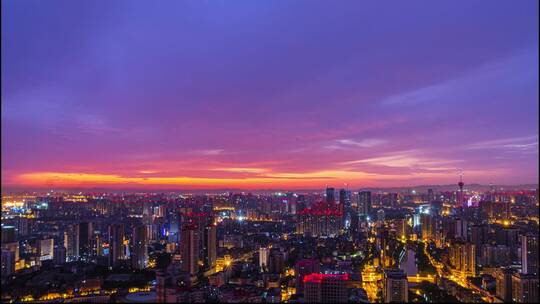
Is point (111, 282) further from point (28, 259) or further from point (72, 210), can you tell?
point (72, 210)

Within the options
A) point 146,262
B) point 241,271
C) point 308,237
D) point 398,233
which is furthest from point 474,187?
point 146,262

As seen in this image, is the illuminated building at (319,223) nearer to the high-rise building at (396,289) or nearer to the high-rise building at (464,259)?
the high-rise building at (464,259)

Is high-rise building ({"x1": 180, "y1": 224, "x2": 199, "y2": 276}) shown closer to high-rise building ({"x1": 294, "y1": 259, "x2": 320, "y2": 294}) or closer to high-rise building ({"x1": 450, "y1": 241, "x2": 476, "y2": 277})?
high-rise building ({"x1": 294, "y1": 259, "x2": 320, "y2": 294})

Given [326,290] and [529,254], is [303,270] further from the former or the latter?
[529,254]

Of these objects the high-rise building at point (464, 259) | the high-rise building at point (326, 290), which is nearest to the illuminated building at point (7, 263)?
the high-rise building at point (326, 290)

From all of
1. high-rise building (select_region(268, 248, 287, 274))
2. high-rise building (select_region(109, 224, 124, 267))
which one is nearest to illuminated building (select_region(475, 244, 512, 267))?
high-rise building (select_region(268, 248, 287, 274))
